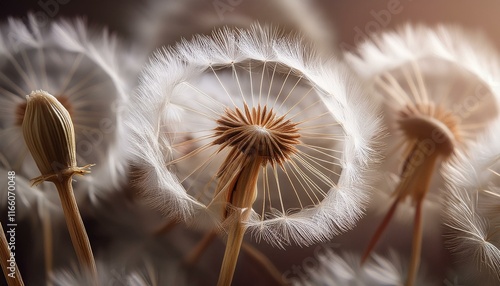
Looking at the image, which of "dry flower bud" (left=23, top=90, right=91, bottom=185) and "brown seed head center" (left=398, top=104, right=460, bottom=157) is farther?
"brown seed head center" (left=398, top=104, right=460, bottom=157)

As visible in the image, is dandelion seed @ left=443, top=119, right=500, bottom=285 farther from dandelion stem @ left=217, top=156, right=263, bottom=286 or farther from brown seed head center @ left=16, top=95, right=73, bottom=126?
brown seed head center @ left=16, top=95, right=73, bottom=126

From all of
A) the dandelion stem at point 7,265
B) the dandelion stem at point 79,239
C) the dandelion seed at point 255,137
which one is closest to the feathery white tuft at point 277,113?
the dandelion seed at point 255,137

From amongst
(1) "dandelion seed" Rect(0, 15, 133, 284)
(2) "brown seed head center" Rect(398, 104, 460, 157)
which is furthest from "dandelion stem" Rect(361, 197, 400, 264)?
(1) "dandelion seed" Rect(0, 15, 133, 284)

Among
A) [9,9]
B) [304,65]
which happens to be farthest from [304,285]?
[9,9]

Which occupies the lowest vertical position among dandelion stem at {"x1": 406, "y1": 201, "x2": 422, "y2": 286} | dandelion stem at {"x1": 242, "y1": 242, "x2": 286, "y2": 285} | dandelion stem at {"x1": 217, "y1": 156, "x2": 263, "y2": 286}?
dandelion stem at {"x1": 406, "y1": 201, "x2": 422, "y2": 286}

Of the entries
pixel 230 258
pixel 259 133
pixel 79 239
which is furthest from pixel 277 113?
pixel 79 239

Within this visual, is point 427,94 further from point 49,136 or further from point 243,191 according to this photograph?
point 49,136

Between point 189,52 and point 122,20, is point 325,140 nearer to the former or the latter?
point 189,52
